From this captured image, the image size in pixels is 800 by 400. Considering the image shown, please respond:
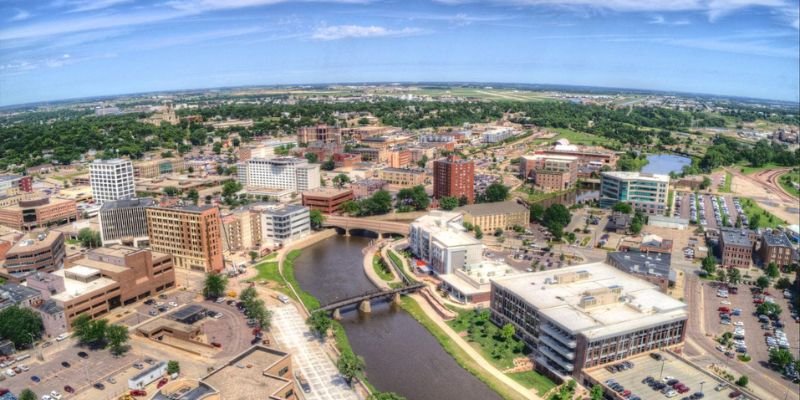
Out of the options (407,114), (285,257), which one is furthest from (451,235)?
(407,114)

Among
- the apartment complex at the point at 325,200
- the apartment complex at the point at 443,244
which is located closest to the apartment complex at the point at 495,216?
the apartment complex at the point at 443,244

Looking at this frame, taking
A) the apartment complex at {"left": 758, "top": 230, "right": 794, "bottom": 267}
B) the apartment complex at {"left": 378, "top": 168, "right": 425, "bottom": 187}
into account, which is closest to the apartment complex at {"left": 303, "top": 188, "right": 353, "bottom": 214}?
the apartment complex at {"left": 378, "top": 168, "right": 425, "bottom": 187}

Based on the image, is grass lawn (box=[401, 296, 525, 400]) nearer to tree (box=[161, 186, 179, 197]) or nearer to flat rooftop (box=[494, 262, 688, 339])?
flat rooftop (box=[494, 262, 688, 339])

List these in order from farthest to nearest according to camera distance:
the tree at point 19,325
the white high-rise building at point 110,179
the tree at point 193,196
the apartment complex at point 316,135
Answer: the apartment complex at point 316,135 < the tree at point 193,196 < the white high-rise building at point 110,179 < the tree at point 19,325

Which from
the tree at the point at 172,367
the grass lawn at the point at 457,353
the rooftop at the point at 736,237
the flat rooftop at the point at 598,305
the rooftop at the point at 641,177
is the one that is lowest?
the grass lawn at the point at 457,353

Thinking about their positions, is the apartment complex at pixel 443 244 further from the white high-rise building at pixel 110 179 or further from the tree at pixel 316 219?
the white high-rise building at pixel 110 179

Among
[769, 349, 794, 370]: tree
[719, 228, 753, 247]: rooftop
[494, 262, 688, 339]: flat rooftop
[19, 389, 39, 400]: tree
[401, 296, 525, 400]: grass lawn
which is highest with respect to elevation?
[494, 262, 688, 339]: flat rooftop

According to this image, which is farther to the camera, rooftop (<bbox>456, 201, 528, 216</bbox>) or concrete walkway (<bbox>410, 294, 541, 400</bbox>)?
A: rooftop (<bbox>456, 201, 528, 216</bbox>)
